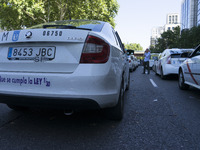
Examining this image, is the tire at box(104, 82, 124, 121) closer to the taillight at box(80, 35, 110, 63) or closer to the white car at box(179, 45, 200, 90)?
the taillight at box(80, 35, 110, 63)

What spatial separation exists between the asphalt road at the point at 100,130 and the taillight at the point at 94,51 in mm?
958

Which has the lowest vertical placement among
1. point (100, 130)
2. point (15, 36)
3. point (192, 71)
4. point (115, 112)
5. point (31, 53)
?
point (100, 130)

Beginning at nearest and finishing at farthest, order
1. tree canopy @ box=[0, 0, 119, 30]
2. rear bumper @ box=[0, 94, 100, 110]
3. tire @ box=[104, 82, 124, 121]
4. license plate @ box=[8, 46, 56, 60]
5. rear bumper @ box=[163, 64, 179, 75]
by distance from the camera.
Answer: rear bumper @ box=[0, 94, 100, 110]
license plate @ box=[8, 46, 56, 60]
tire @ box=[104, 82, 124, 121]
rear bumper @ box=[163, 64, 179, 75]
tree canopy @ box=[0, 0, 119, 30]

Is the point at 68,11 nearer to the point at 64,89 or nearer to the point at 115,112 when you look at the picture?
the point at 115,112

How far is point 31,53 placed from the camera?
2549mm

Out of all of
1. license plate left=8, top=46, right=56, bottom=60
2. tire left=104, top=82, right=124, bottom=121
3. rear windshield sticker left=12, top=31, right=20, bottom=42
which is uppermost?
rear windshield sticker left=12, top=31, right=20, bottom=42

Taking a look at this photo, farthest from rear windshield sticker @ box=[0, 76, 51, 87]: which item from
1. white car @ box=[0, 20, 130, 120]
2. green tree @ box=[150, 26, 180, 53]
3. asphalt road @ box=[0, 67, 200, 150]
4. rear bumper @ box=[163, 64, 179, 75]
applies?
green tree @ box=[150, 26, 180, 53]

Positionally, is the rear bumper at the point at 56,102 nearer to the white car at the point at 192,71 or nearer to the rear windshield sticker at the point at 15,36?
the rear windshield sticker at the point at 15,36

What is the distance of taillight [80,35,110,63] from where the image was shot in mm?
2442

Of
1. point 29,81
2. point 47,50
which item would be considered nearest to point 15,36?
point 47,50

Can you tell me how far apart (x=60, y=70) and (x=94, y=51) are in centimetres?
44

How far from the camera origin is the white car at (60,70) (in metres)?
2.40

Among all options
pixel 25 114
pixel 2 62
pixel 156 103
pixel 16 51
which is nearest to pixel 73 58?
pixel 16 51

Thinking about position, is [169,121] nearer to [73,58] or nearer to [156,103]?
[156,103]
